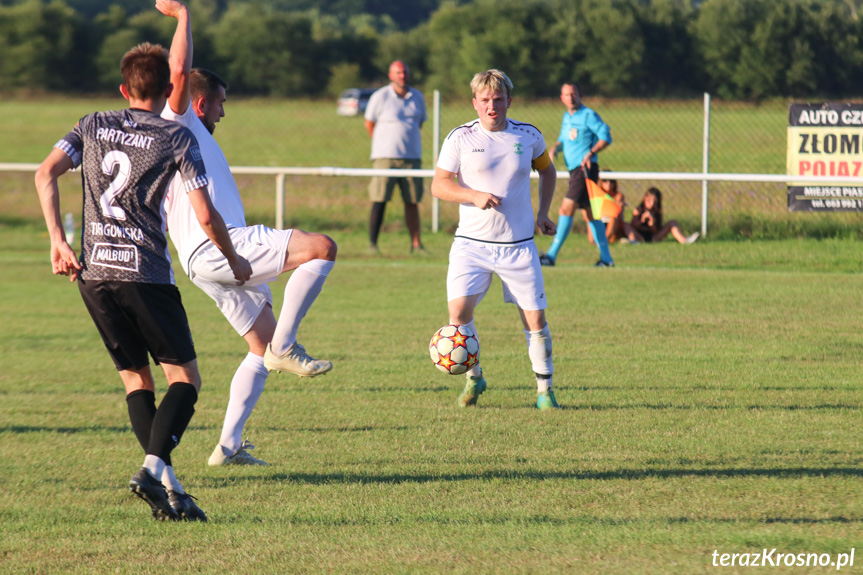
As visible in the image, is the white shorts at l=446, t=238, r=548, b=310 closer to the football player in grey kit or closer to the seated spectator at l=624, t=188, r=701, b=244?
the football player in grey kit

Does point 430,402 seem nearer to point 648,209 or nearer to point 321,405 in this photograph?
point 321,405

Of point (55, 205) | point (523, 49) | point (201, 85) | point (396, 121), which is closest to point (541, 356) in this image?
point (201, 85)

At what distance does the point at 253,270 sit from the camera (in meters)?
4.86

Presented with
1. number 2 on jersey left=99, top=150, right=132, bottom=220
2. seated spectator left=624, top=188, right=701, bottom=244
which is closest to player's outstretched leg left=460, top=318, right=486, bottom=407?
number 2 on jersey left=99, top=150, right=132, bottom=220

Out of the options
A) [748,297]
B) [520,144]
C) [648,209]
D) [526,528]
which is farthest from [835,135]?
[526,528]

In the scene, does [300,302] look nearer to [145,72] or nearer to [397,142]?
[145,72]

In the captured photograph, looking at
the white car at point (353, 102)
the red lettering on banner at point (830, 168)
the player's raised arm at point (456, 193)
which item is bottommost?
the player's raised arm at point (456, 193)

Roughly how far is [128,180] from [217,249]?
79cm

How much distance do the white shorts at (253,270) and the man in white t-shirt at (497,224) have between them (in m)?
1.53

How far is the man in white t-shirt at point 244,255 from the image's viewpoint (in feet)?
15.9

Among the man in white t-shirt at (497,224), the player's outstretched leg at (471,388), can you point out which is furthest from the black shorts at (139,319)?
the player's outstretched leg at (471,388)

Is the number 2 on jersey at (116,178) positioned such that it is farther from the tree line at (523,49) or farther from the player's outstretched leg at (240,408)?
the tree line at (523,49)

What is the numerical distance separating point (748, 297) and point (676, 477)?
6.10 meters

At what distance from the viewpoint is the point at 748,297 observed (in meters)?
10.5
